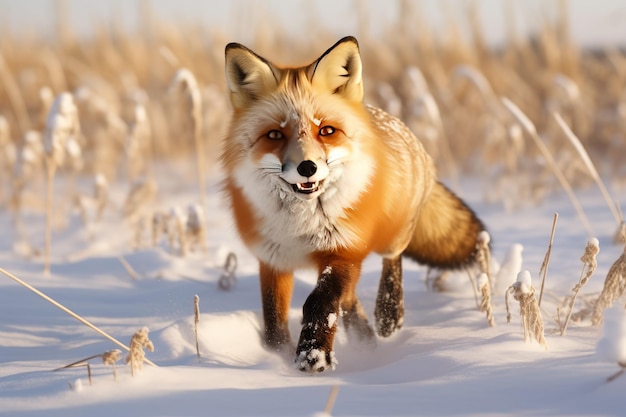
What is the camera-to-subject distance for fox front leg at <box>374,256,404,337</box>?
3.20 m

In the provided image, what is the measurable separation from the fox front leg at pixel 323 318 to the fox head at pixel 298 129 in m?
0.25

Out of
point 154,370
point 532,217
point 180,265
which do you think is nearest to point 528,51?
point 532,217

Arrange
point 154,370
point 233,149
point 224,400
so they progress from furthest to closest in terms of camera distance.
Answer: point 233,149 < point 154,370 < point 224,400

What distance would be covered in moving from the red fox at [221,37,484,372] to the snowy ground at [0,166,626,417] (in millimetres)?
222

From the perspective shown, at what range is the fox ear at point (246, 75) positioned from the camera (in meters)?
2.57

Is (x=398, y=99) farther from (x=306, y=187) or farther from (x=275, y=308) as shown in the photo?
(x=306, y=187)

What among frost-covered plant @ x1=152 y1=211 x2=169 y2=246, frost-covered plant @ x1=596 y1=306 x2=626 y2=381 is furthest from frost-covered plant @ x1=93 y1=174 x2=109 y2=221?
frost-covered plant @ x1=596 y1=306 x2=626 y2=381

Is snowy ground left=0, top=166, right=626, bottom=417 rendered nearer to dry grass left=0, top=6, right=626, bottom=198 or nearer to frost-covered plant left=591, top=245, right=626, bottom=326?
frost-covered plant left=591, top=245, right=626, bottom=326

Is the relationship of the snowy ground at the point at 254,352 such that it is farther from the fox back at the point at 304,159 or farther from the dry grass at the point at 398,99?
the dry grass at the point at 398,99

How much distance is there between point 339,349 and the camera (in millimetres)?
3027

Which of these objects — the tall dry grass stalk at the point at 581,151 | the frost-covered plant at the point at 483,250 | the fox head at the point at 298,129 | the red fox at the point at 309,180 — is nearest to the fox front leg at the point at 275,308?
the red fox at the point at 309,180

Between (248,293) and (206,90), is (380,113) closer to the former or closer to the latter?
(248,293)

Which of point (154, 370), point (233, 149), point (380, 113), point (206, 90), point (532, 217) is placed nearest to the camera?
point (154, 370)

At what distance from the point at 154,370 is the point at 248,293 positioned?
162 cm
